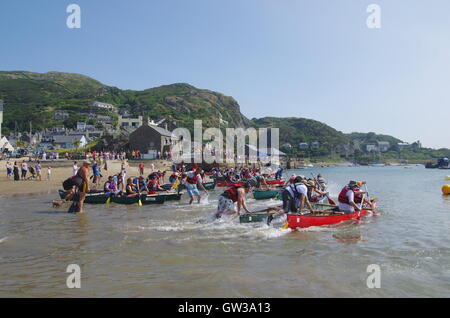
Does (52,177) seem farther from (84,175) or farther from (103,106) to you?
(103,106)

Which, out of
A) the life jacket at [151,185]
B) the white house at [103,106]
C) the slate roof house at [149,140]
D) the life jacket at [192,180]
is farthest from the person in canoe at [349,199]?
the white house at [103,106]

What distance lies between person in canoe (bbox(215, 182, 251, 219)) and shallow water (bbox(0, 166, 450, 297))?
0.46 metres

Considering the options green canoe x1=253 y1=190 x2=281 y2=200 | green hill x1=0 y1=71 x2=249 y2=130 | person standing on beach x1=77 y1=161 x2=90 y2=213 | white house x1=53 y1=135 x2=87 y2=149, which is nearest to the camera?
person standing on beach x1=77 y1=161 x2=90 y2=213

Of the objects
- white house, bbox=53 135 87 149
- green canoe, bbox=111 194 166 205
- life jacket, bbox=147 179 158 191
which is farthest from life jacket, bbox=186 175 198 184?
white house, bbox=53 135 87 149

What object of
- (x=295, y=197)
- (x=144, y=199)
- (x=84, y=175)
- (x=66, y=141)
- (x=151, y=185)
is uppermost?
(x=66, y=141)

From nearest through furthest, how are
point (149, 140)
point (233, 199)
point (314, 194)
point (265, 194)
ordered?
point (233, 199) → point (314, 194) → point (265, 194) → point (149, 140)

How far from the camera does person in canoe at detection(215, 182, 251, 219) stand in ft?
44.4

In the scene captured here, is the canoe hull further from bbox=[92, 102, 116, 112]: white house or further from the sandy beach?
bbox=[92, 102, 116, 112]: white house

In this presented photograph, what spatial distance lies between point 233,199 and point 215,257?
4.82 meters

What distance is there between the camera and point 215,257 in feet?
29.5

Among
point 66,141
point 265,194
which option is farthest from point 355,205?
point 66,141
